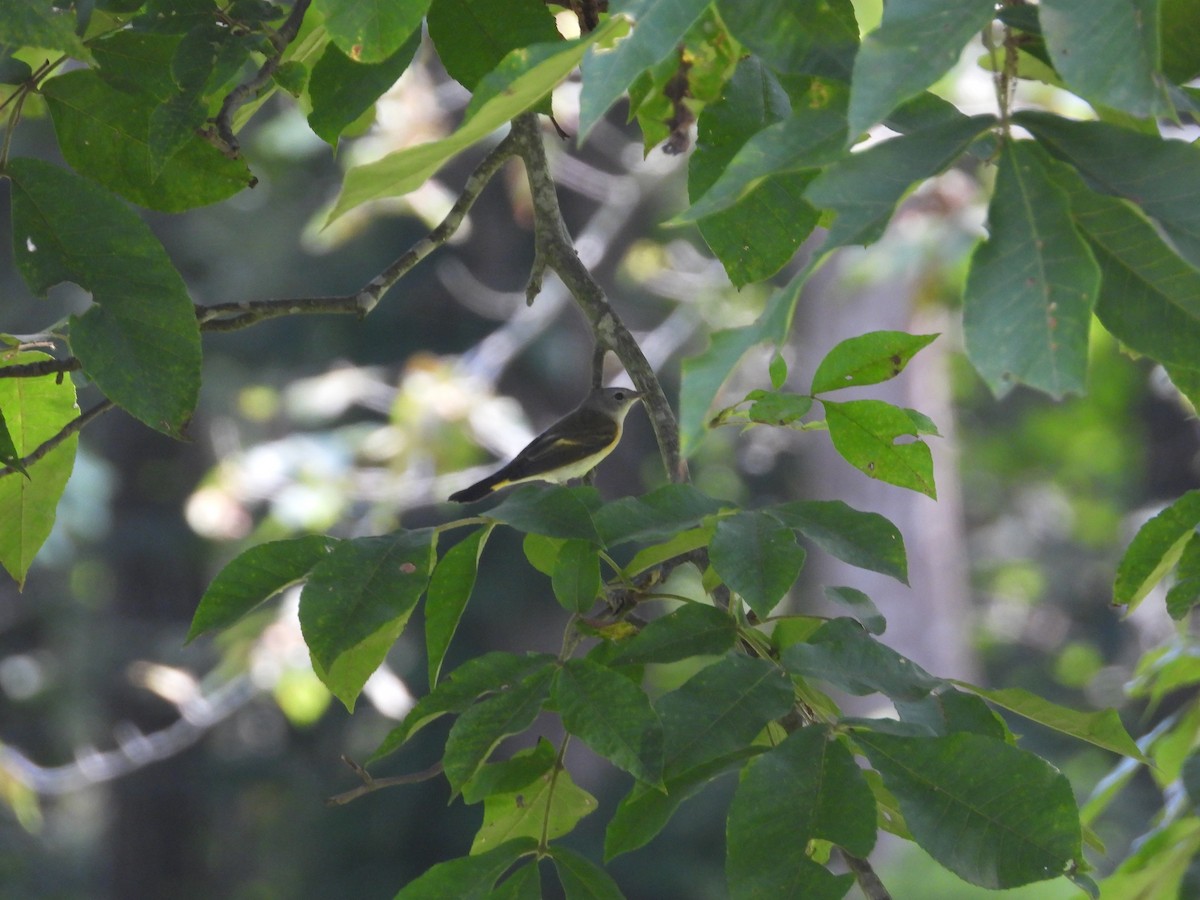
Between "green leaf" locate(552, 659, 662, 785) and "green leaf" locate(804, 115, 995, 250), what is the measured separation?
0.47m

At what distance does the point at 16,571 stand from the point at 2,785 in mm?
4269

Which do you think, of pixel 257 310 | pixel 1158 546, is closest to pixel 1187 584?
pixel 1158 546

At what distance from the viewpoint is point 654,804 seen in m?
1.13

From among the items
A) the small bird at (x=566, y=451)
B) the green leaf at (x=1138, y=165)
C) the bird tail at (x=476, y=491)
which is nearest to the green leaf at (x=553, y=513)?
the green leaf at (x=1138, y=165)

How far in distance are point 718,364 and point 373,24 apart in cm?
45

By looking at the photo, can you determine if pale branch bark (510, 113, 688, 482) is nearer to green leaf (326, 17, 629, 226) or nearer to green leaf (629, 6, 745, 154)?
green leaf (629, 6, 745, 154)

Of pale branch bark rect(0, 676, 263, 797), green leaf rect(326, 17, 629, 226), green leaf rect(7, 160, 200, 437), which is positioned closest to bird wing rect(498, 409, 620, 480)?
green leaf rect(7, 160, 200, 437)

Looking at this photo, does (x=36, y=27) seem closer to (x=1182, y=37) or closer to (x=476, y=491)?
(x=1182, y=37)

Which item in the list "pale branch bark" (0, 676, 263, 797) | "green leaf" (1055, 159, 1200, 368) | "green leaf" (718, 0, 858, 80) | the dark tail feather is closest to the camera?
"green leaf" (1055, 159, 1200, 368)

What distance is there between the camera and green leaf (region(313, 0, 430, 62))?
100 centimetres

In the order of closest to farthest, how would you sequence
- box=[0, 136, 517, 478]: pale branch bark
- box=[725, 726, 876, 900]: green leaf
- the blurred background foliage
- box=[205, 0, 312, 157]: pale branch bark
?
box=[725, 726, 876, 900]: green leaf, box=[205, 0, 312, 157]: pale branch bark, box=[0, 136, 517, 478]: pale branch bark, the blurred background foliage

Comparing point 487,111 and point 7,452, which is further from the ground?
point 487,111

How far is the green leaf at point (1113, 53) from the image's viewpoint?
0.75m

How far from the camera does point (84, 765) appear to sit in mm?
6859
